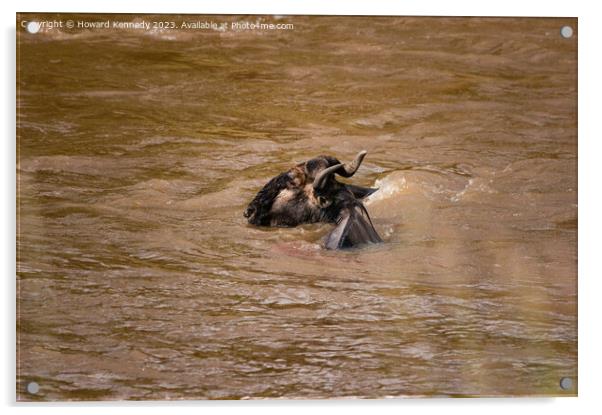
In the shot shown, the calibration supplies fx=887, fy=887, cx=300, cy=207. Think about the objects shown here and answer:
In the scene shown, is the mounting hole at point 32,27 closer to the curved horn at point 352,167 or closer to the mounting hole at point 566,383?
the curved horn at point 352,167

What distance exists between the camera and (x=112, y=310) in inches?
140

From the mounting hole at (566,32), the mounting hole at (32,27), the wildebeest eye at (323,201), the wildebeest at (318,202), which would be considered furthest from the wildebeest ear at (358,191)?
the mounting hole at (32,27)

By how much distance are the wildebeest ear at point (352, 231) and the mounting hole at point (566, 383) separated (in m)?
0.94

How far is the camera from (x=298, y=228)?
3.65 m

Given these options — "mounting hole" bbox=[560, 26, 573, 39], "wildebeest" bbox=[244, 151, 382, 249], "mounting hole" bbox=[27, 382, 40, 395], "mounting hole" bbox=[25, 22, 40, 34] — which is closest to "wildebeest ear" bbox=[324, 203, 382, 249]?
"wildebeest" bbox=[244, 151, 382, 249]

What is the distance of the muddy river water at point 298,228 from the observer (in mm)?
3541

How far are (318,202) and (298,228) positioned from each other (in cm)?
14

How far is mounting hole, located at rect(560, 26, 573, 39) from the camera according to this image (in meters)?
3.71

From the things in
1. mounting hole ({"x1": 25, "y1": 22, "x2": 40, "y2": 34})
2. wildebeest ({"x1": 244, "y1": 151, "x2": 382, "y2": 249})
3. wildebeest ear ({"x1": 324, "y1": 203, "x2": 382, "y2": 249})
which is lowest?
wildebeest ear ({"x1": 324, "y1": 203, "x2": 382, "y2": 249})

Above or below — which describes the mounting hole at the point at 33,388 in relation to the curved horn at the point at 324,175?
below

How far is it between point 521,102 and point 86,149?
1810 mm

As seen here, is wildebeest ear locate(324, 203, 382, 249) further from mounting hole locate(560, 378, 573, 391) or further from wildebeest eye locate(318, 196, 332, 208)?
mounting hole locate(560, 378, 573, 391)

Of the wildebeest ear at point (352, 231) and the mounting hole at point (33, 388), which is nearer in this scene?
the mounting hole at point (33, 388)

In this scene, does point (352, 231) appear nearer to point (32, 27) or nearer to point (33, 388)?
point (33, 388)
